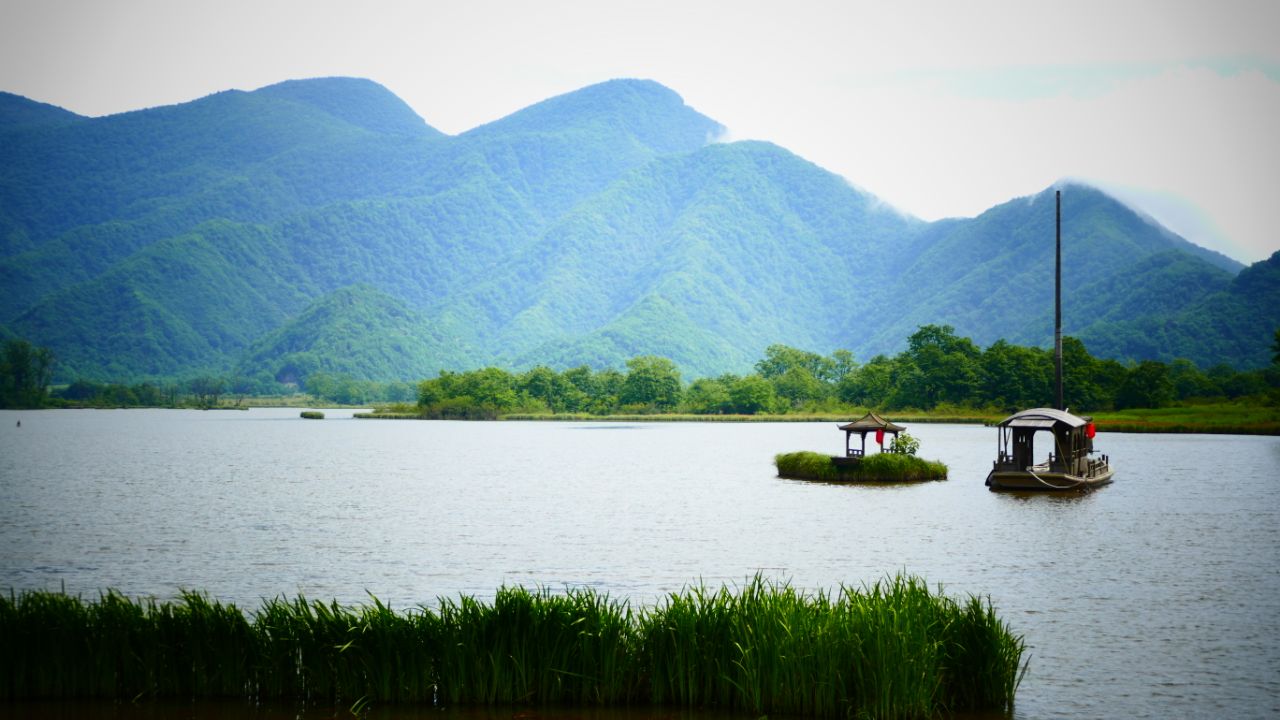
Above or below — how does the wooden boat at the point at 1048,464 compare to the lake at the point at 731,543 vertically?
above

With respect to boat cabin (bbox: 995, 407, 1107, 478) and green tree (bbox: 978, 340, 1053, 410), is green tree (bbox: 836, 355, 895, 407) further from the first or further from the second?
boat cabin (bbox: 995, 407, 1107, 478)

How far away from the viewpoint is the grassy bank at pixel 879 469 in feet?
198

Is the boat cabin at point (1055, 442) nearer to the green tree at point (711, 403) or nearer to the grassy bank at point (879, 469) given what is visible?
the grassy bank at point (879, 469)

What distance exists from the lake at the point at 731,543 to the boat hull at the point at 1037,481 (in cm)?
157

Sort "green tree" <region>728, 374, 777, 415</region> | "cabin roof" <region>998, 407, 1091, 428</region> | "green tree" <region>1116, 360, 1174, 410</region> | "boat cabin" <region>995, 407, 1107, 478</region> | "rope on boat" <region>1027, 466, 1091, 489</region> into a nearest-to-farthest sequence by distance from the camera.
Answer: "cabin roof" <region>998, 407, 1091, 428</region>
"boat cabin" <region>995, 407, 1107, 478</region>
"rope on boat" <region>1027, 466, 1091, 489</region>
"green tree" <region>1116, 360, 1174, 410</region>
"green tree" <region>728, 374, 777, 415</region>

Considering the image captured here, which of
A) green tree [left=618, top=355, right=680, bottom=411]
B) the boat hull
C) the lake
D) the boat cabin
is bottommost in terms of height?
the lake

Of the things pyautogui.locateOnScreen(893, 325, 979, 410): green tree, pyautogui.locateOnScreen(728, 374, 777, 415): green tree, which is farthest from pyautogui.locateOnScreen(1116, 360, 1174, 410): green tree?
pyautogui.locateOnScreen(728, 374, 777, 415): green tree

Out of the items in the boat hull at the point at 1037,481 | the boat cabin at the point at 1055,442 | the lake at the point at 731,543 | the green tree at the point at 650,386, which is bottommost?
the lake at the point at 731,543

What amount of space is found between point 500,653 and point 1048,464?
160 ft

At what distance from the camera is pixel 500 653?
16.2 meters

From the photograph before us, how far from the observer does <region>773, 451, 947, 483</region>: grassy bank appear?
6047 centimetres

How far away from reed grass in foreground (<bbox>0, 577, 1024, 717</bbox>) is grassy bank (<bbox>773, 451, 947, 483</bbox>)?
4440cm

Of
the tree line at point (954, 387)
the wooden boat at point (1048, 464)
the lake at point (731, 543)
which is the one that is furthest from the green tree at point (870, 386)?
the wooden boat at point (1048, 464)

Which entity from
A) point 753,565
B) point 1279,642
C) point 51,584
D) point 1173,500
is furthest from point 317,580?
point 1173,500
